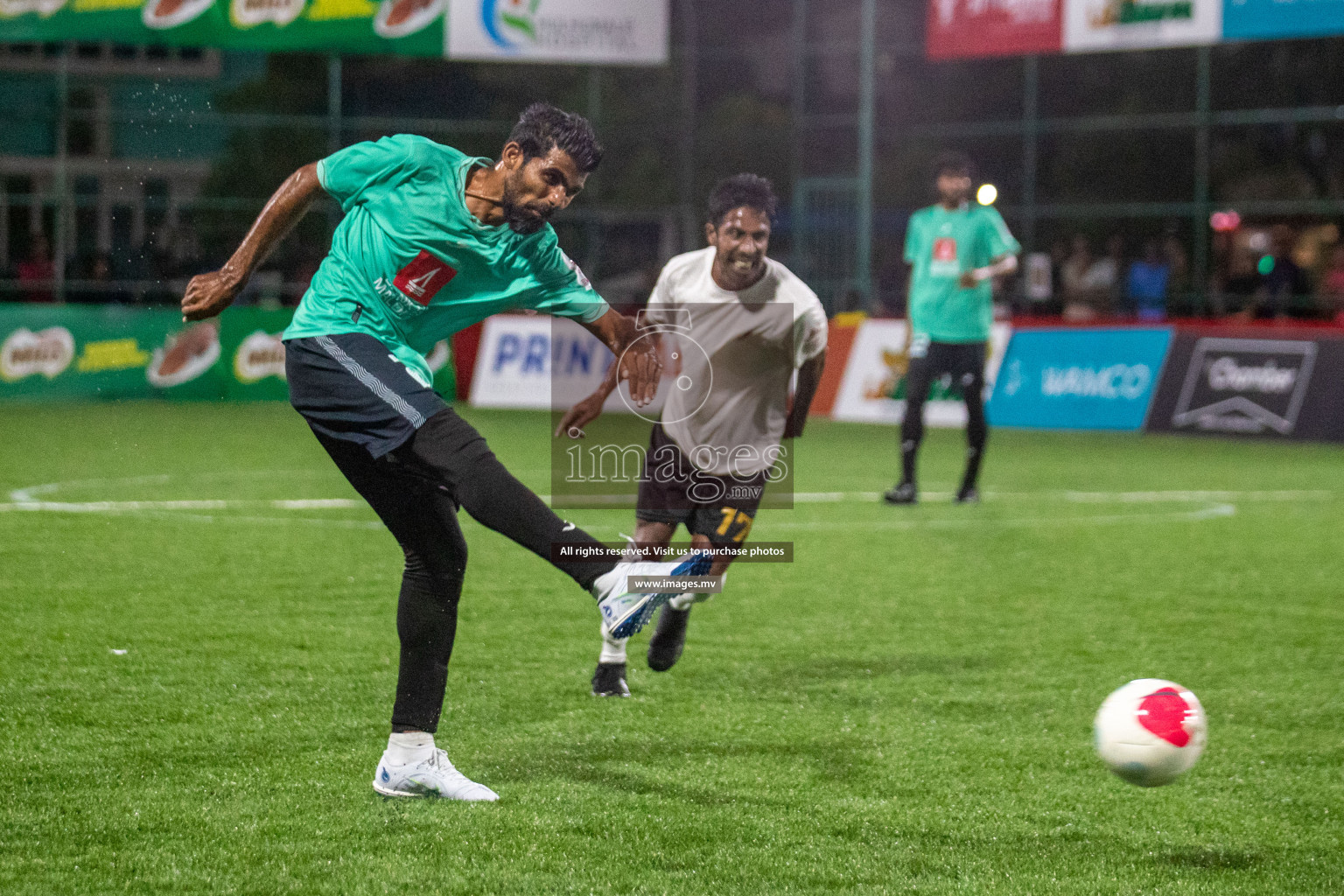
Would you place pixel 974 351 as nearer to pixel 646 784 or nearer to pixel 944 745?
pixel 944 745

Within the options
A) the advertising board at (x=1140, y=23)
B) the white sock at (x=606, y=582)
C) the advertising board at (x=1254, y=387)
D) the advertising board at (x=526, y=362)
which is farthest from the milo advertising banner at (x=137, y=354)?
the white sock at (x=606, y=582)

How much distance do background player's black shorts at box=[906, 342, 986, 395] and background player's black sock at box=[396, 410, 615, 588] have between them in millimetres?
7732

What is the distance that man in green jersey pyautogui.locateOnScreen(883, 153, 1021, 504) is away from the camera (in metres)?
11.7

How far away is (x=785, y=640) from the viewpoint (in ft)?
23.6

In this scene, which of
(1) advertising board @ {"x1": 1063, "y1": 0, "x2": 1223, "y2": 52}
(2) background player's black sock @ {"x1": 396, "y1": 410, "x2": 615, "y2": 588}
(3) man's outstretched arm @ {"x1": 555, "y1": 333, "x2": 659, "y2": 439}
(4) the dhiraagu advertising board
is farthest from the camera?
(1) advertising board @ {"x1": 1063, "y1": 0, "x2": 1223, "y2": 52}

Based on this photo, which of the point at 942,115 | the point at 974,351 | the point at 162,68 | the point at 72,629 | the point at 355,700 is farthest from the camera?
the point at 942,115

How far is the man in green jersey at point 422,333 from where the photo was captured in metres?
4.38

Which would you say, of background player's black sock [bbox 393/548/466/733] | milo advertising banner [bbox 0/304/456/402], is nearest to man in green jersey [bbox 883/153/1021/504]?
background player's black sock [bbox 393/548/466/733]

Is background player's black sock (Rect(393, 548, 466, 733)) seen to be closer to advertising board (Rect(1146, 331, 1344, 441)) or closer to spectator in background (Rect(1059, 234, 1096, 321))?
advertising board (Rect(1146, 331, 1344, 441))

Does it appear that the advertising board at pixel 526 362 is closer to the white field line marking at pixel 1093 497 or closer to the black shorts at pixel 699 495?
the white field line marking at pixel 1093 497

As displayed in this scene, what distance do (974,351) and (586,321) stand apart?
24.0ft

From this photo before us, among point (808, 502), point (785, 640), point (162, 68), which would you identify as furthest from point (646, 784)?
point (162, 68)

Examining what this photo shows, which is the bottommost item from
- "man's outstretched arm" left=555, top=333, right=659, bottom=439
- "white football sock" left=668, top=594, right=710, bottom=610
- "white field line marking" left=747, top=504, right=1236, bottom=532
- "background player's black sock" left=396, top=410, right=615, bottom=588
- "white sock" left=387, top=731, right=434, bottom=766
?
"white field line marking" left=747, top=504, right=1236, bottom=532

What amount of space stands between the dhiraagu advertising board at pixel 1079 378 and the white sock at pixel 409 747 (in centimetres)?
1452
